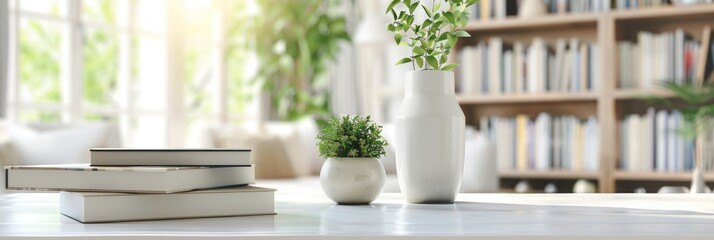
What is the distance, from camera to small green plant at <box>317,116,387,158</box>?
1.29m

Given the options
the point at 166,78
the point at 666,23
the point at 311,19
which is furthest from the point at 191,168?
the point at 311,19

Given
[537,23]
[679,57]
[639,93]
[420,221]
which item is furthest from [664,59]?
[420,221]

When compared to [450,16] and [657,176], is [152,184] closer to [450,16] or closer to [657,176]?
[450,16]

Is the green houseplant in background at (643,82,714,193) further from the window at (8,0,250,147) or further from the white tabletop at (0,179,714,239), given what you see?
the white tabletop at (0,179,714,239)

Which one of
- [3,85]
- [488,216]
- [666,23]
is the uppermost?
[666,23]

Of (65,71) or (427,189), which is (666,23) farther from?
(427,189)

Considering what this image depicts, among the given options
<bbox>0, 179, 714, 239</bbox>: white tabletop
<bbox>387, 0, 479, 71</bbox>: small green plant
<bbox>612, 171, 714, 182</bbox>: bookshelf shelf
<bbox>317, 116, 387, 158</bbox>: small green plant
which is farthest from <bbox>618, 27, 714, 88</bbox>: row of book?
<bbox>317, 116, 387, 158</bbox>: small green plant

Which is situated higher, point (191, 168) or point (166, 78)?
point (166, 78)

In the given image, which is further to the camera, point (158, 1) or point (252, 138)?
point (158, 1)

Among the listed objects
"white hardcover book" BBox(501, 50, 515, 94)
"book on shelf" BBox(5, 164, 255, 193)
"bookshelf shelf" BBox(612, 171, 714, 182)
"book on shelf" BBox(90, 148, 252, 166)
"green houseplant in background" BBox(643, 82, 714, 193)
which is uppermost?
"white hardcover book" BBox(501, 50, 515, 94)

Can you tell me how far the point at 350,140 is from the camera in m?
1.29

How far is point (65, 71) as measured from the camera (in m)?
4.76

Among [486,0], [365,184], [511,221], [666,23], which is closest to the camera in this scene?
[511,221]

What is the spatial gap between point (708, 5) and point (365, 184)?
11.1 feet
